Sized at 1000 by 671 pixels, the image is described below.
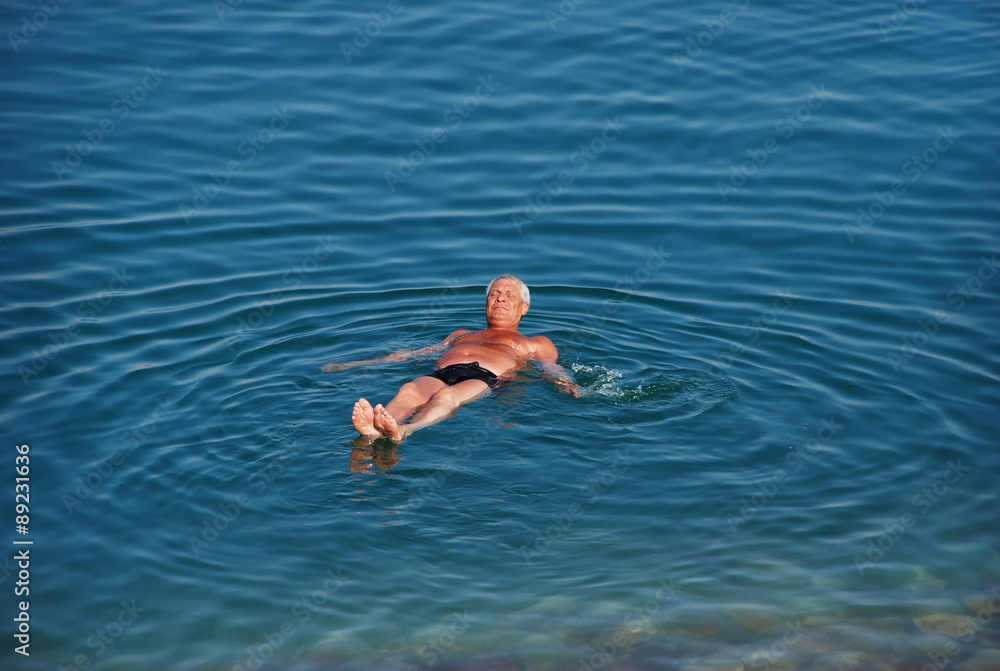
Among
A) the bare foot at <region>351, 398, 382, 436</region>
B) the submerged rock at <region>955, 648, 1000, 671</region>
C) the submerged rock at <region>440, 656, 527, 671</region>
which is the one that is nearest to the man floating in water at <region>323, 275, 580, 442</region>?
the bare foot at <region>351, 398, 382, 436</region>

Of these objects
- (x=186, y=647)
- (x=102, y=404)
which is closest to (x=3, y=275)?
(x=102, y=404)

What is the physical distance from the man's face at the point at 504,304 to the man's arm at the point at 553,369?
1.24 feet

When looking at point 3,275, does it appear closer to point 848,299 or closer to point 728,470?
point 728,470

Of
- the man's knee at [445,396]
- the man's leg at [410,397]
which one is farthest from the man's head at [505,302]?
the man's knee at [445,396]

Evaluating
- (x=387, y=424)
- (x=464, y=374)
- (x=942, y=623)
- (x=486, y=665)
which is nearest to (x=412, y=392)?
(x=464, y=374)

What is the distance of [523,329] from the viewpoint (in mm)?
12906

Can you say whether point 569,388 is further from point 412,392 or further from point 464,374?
point 412,392

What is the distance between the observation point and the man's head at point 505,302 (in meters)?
11.9

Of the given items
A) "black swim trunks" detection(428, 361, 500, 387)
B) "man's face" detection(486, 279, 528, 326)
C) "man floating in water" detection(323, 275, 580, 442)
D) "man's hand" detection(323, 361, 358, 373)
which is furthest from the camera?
"man's face" detection(486, 279, 528, 326)

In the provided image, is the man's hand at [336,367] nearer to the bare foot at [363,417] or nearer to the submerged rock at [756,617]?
the bare foot at [363,417]

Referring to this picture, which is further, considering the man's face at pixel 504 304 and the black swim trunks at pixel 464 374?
the man's face at pixel 504 304

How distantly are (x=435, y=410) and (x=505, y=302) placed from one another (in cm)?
203

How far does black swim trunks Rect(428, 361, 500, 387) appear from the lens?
11.0m

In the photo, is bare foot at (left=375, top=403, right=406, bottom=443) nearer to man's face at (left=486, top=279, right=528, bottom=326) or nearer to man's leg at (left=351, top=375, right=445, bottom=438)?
man's leg at (left=351, top=375, right=445, bottom=438)
